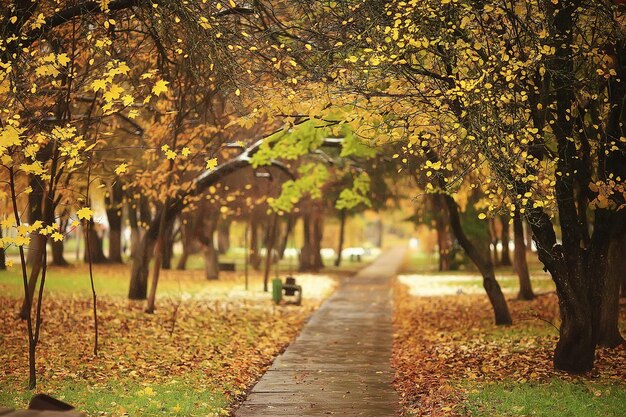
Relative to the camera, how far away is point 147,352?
13.9 metres

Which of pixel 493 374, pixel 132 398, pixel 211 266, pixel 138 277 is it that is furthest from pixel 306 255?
pixel 132 398

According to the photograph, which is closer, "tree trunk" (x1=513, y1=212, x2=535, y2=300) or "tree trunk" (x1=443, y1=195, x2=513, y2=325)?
"tree trunk" (x1=443, y1=195, x2=513, y2=325)

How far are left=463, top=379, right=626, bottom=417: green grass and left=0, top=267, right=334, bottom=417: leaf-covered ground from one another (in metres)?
3.06

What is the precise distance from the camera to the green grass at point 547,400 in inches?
362

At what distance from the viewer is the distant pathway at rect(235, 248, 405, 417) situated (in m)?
9.69

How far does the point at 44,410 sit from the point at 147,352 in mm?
9384

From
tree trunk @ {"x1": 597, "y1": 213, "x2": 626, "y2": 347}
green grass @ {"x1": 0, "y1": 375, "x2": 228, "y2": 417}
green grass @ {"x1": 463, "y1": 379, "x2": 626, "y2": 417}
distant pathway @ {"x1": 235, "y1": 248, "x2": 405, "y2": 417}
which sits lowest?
distant pathway @ {"x1": 235, "y1": 248, "x2": 405, "y2": 417}

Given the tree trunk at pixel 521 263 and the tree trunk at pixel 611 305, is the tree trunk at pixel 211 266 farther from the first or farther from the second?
the tree trunk at pixel 611 305

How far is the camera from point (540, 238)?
37.5ft

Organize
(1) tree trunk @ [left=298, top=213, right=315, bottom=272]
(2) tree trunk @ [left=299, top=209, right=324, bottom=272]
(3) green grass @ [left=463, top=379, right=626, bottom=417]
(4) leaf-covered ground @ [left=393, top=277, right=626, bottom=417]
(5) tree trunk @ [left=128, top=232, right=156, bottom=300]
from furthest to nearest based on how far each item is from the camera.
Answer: (1) tree trunk @ [left=298, top=213, right=315, bottom=272] < (2) tree trunk @ [left=299, top=209, right=324, bottom=272] < (5) tree trunk @ [left=128, top=232, right=156, bottom=300] < (4) leaf-covered ground @ [left=393, top=277, right=626, bottom=417] < (3) green grass @ [left=463, top=379, right=626, bottom=417]

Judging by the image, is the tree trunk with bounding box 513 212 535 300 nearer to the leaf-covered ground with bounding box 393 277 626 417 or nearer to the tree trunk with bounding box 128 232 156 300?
the leaf-covered ground with bounding box 393 277 626 417

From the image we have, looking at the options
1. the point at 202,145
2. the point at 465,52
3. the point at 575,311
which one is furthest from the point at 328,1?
the point at 202,145

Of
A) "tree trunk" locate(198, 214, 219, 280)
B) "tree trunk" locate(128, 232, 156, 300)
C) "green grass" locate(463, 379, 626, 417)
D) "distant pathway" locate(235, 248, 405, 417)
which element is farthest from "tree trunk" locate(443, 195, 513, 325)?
"tree trunk" locate(198, 214, 219, 280)

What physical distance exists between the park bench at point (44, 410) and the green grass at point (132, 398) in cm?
430
